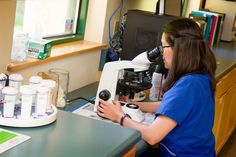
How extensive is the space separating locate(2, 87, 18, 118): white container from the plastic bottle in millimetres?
1138

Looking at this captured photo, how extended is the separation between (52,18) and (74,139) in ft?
4.22

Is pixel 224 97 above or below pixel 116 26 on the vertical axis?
below

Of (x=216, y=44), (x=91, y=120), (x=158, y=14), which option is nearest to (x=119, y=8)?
(x=158, y=14)

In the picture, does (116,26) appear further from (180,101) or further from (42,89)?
(42,89)

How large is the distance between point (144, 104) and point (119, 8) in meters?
0.92

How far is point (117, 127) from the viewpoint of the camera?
5.17ft

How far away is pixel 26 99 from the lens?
1483 mm

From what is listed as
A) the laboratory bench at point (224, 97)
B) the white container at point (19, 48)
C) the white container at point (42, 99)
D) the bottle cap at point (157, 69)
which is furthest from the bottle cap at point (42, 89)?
the bottle cap at point (157, 69)

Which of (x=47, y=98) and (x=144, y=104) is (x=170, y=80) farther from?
(x=47, y=98)

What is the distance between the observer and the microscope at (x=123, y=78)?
6.53 ft

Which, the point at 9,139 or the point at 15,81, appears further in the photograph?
the point at 15,81

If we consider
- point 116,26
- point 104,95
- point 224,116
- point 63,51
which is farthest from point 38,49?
point 224,116

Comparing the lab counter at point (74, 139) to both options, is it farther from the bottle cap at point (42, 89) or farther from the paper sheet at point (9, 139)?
the bottle cap at point (42, 89)

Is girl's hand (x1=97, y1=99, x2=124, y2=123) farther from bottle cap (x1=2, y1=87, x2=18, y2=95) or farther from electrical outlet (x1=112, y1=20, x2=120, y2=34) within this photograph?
electrical outlet (x1=112, y1=20, x2=120, y2=34)
